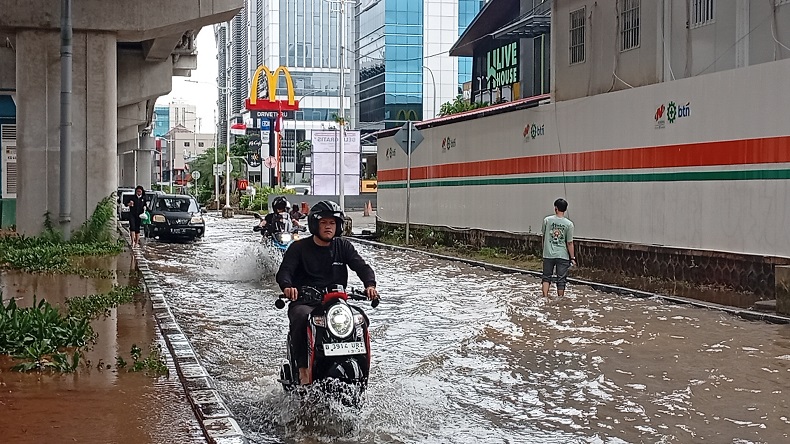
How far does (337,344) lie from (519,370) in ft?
10.5

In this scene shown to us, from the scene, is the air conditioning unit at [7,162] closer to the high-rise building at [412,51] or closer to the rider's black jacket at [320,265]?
the rider's black jacket at [320,265]

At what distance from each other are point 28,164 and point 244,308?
11.5 m

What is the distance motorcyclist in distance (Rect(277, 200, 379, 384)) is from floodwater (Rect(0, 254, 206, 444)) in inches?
44.1

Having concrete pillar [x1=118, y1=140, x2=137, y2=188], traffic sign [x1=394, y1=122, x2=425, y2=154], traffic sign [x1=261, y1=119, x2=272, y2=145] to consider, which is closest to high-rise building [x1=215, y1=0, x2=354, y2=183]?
traffic sign [x1=261, y1=119, x2=272, y2=145]

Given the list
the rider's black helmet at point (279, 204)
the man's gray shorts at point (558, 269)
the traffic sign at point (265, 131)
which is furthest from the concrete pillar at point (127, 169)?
the man's gray shorts at point (558, 269)

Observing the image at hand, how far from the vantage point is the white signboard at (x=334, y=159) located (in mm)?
48062

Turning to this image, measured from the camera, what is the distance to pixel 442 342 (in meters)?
11.3

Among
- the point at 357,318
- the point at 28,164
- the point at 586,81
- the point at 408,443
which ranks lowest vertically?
the point at 408,443

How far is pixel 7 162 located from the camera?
116ft

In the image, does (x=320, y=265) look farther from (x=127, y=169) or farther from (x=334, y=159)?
(x=127, y=169)

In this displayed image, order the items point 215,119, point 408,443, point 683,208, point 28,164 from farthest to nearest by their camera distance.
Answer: point 215,119 < point 28,164 < point 683,208 < point 408,443

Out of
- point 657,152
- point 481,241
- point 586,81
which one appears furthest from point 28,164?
point 657,152

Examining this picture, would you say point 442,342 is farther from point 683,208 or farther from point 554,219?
point 683,208

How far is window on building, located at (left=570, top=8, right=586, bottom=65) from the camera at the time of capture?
71.7ft
